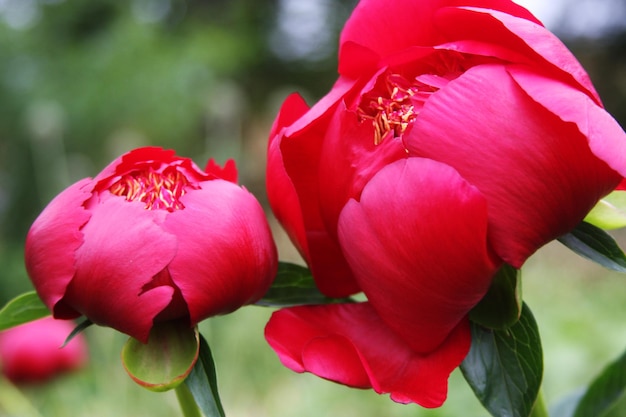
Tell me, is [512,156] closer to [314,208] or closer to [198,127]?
[314,208]

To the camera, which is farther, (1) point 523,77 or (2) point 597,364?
(2) point 597,364

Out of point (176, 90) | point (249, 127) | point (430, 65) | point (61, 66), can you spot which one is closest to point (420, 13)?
point (430, 65)

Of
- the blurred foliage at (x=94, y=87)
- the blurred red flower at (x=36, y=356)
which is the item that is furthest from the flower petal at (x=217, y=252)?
the blurred foliage at (x=94, y=87)

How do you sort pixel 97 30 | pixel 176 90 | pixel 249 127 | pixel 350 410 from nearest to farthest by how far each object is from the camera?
pixel 350 410 < pixel 176 90 < pixel 97 30 < pixel 249 127

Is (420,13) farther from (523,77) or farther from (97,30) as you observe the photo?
(97,30)

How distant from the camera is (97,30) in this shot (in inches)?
209

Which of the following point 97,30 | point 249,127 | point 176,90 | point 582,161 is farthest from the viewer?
point 249,127

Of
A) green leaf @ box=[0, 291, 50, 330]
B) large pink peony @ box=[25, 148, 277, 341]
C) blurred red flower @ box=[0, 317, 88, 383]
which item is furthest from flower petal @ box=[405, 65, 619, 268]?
blurred red flower @ box=[0, 317, 88, 383]

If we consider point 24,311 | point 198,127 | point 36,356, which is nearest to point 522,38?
point 24,311

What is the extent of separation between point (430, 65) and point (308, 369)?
0.57ft

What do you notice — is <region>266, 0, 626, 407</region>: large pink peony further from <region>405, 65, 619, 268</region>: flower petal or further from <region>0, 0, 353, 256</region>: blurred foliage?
<region>0, 0, 353, 256</region>: blurred foliage

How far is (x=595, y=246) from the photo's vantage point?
387mm

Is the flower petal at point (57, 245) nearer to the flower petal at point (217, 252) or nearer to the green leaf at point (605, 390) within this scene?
the flower petal at point (217, 252)

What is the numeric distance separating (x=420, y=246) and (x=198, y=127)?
4931mm
